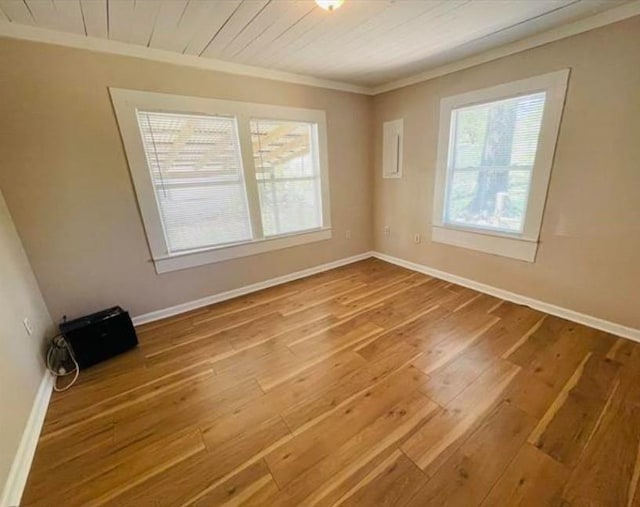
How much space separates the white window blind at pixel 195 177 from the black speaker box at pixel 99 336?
2.55ft

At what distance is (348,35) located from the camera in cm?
219

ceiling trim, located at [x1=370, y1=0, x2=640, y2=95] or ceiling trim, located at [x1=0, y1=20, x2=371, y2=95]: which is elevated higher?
ceiling trim, located at [x1=0, y1=20, x2=371, y2=95]

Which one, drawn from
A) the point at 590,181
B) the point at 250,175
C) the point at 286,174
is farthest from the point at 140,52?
the point at 590,181

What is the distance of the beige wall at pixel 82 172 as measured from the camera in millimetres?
2012

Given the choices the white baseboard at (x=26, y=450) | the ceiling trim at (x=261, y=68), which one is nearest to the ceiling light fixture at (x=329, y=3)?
the ceiling trim at (x=261, y=68)

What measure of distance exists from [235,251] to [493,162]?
2.83 meters

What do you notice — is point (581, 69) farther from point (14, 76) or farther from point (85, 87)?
point (14, 76)

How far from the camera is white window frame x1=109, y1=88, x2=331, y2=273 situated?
2.37m

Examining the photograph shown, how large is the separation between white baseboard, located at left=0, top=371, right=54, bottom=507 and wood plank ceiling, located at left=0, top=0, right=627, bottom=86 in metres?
2.39

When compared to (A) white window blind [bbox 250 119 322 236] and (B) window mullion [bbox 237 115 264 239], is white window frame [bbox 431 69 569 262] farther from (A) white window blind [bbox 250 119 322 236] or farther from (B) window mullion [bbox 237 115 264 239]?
(B) window mullion [bbox 237 115 264 239]

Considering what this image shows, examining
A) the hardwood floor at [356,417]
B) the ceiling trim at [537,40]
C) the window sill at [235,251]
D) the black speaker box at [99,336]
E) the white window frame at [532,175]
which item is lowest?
the hardwood floor at [356,417]

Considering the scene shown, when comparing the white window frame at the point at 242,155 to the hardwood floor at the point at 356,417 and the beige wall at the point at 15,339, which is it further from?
the beige wall at the point at 15,339

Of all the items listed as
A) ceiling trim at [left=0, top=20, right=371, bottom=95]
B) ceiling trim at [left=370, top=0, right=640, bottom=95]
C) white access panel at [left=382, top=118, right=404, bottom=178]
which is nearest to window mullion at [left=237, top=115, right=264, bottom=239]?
ceiling trim at [left=0, top=20, right=371, bottom=95]

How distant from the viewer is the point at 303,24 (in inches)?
78.2
